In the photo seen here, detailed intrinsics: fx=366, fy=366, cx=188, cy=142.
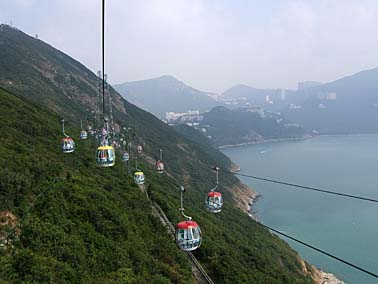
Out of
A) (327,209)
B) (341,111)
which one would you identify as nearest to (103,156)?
(327,209)

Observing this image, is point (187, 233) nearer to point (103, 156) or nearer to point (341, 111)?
point (103, 156)

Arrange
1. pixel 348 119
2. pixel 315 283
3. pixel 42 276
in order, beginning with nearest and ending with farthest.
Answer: pixel 42 276
pixel 315 283
pixel 348 119

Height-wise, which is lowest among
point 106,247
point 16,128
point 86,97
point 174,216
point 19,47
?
point 174,216

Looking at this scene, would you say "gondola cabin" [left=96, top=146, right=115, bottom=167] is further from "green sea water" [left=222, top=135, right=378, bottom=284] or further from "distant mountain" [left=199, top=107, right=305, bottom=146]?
"distant mountain" [left=199, top=107, right=305, bottom=146]

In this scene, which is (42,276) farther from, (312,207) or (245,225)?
(312,207)

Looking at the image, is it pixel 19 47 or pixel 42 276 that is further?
pixel 19 47

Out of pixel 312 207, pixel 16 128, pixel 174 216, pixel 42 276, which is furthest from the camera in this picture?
pixel 312 207

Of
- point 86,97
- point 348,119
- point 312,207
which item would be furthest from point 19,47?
point 348,119

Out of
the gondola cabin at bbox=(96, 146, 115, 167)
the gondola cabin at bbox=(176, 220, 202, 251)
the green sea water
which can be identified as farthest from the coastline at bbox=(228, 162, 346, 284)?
the gondola cabin at bbox=(176, 220, 202, 251)
